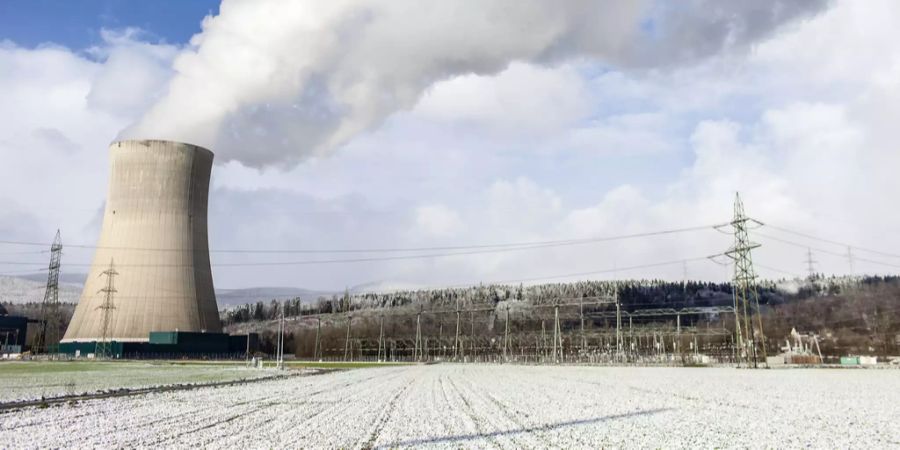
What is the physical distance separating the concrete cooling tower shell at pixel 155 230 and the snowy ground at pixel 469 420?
29.6 meters

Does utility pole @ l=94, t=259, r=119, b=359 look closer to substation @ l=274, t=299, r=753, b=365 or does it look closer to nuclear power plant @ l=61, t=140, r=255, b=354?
nuclear power plant @ l=61, t=140, r=255, b=354

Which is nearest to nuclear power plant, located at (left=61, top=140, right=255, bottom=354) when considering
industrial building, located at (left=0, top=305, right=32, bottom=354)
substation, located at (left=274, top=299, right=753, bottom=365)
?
substation, located at (left=274, top=299, right=753, bottom=365)

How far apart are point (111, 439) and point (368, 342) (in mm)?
80431

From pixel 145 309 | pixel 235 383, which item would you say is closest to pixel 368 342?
pixel 145 309

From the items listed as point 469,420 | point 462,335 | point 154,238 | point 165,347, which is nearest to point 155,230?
point 154,238

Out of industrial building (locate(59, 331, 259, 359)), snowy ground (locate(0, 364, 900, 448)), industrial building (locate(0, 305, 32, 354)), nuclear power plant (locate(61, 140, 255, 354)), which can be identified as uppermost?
nuclear power plant (locate(61, 140, 255, 354))

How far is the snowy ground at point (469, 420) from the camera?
1032 cm

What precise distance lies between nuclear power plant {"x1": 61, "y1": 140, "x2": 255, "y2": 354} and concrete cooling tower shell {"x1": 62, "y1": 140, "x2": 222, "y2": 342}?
63 millimetres

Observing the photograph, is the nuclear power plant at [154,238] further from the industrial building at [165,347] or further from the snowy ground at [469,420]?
the snowy ground at [469,420]

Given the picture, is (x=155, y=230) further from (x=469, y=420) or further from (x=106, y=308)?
(x=469, y=420)

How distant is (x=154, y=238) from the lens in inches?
1847

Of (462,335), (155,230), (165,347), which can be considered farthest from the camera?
(462,335)

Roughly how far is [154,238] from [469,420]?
39714mm

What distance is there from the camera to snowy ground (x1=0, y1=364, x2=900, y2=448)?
10.3 metres
